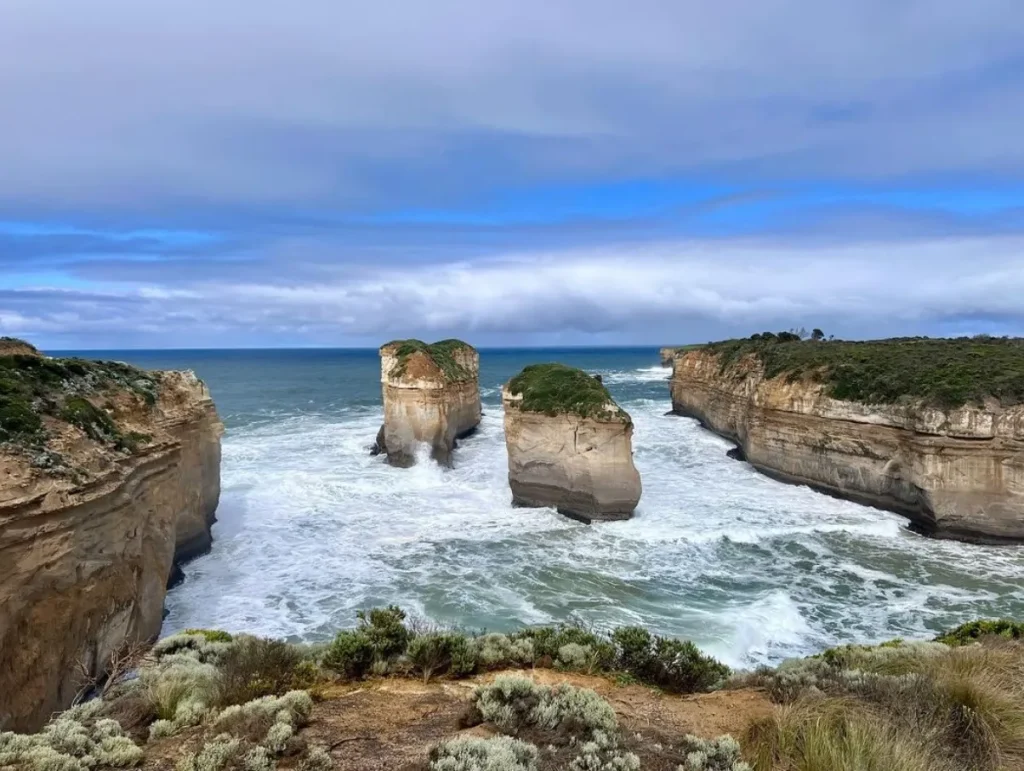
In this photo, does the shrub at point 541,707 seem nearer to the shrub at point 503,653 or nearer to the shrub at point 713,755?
the shrub at point 713,755

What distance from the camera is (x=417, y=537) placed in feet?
60.7

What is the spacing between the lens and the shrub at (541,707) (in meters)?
5.18

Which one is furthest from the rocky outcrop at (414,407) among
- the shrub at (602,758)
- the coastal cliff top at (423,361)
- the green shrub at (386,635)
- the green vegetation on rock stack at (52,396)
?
the shrub at (602,758)

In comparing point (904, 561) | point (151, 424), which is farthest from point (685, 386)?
point (151, 424)

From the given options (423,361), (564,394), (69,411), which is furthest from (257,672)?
(423,361)

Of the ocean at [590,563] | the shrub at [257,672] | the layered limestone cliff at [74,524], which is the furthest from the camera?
the ocean at [590,563]

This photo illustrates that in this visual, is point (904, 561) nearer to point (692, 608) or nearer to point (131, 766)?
point (692, 608)

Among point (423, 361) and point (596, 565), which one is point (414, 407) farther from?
point (596, 565)

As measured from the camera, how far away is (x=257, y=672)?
6.35 metres

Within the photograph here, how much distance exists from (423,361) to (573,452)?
10739 millimetres

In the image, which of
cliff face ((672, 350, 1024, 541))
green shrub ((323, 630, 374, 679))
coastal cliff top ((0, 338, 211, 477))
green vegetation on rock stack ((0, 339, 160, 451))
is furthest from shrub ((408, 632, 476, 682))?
cliff face ((672, 350, 1024, 541))

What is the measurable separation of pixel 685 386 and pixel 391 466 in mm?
23566

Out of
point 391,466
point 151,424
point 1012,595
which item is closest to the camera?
point 151,424

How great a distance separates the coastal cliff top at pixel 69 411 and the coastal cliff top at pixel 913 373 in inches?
889
